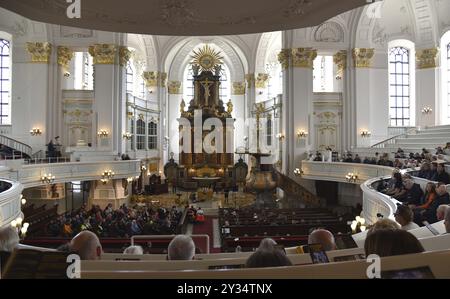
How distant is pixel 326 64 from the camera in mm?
30234

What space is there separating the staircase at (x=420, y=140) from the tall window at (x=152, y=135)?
1827cm

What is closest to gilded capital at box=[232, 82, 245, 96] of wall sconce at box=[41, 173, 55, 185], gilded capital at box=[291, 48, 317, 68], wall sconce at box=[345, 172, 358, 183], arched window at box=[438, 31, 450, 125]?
gilded capital at box=[291, 48, 317, 68]

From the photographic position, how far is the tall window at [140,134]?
28.7 m

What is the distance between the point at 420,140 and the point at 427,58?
7.59 metres

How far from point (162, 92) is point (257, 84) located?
8939 mm

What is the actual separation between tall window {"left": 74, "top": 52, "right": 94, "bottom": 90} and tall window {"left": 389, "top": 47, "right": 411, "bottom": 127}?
74.5ft

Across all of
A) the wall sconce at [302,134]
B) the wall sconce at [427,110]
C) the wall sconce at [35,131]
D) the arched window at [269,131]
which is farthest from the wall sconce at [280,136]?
the wall sconce at [35,131]

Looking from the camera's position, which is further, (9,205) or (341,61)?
(341,61)

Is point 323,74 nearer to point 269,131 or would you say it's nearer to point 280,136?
point 269,131

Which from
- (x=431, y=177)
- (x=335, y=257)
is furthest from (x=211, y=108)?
(x=335, y=257)

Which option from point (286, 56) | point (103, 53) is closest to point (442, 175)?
point (286, 56)

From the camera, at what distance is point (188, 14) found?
6.19 meters

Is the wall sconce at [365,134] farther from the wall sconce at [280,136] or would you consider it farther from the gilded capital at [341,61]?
the wall sconce at [280,136]
